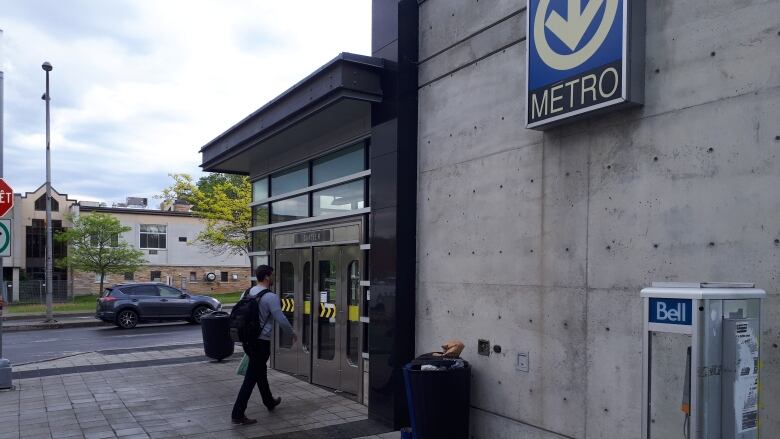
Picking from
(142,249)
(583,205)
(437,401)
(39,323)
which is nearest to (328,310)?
(437,401)

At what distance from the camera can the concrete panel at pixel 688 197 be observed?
3707 millimetres

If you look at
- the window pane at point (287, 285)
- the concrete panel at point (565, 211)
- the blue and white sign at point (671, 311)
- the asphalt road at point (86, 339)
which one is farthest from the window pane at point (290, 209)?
the blue and white sign at point (671, 311)

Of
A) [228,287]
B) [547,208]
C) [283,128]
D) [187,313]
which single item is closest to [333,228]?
[283,128]

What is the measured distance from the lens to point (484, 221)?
598 cm

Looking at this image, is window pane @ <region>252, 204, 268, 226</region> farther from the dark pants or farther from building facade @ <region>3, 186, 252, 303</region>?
building facade @ <region>3, 186, 252, 303</region>

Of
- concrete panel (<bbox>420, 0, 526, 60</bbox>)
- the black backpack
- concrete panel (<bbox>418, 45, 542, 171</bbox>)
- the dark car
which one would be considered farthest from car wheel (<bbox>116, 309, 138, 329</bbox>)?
concrete panel (<bbox>420, 0, 526, 60</bbox>)

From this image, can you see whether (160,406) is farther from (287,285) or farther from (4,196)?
(4,196)

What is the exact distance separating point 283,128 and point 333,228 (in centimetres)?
163

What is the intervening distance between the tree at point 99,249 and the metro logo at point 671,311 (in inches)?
1479

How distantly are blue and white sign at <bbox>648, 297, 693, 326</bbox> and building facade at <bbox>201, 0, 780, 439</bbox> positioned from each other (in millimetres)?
819

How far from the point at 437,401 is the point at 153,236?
44.2 metres

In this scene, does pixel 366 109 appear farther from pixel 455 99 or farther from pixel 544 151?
pixel 544 151

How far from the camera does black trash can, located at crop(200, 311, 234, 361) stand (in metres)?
11.3

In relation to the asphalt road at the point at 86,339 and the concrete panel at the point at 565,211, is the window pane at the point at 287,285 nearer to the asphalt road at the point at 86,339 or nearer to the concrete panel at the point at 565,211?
the concrete panel at the point at 565,211
